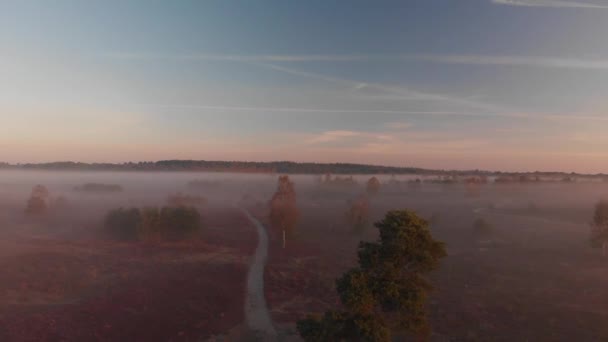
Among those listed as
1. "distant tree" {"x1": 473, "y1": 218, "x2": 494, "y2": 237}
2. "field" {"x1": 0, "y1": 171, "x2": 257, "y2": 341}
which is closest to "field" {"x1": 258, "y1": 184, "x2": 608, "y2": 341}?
"distant tree" {"x1": 473, "y1": 218, "x2": 494, "y2": 237}

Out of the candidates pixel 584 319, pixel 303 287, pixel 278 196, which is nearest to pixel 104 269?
pixel 303 287

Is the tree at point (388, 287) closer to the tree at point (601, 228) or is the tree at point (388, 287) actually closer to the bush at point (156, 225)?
the tree at point (601, 228)

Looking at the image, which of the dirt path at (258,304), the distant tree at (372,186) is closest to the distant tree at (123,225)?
the dirt path at (258,304)

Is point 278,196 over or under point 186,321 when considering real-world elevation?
over

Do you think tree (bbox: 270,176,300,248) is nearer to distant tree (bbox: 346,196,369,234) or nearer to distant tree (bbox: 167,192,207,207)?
distant tree (bbox: 346,196,369,234)

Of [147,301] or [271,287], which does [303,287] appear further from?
[147,301]


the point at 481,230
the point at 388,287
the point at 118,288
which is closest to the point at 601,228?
the point at 481,230
